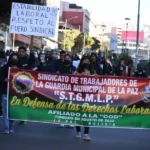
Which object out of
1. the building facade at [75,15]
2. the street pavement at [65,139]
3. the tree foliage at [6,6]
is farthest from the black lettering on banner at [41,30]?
the building facade at [75,15]

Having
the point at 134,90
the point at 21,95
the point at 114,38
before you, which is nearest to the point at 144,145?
the point at 134,90

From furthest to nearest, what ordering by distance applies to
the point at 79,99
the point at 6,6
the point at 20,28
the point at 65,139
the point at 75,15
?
the point at 75,15
the point at 6,6
the point at 20,28
the point at 65,139
the point at 79,99

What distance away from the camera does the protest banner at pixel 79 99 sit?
9.38 m

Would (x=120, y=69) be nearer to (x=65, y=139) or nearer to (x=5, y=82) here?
(x=65, y=139)

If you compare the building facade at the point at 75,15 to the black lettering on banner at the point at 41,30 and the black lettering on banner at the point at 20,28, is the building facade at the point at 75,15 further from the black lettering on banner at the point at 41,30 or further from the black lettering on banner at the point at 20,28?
the black lettering on banner at the point at 20,28

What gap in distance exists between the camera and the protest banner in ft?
30.8

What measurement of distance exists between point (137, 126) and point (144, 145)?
0.40 m

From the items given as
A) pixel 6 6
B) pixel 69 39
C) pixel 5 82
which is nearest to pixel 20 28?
pixel 5 82

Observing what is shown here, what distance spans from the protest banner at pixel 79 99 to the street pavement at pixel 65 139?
0.39 meters

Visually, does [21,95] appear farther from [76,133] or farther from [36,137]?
[76,133]

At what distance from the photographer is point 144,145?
9422 millimetres

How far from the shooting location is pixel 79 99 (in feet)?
31.2

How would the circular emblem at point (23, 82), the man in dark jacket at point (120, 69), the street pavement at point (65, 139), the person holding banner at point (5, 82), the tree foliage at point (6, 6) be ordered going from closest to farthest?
1. the street pavement at point (65, 139)
2. the circular emblem at point (23, 82)
3. the person holding banner at point (5, 82)
4. the man in dark jacket at point (120, 69)
5. the tree foliage at point (6, 6)

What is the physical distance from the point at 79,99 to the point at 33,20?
13.7 feet
